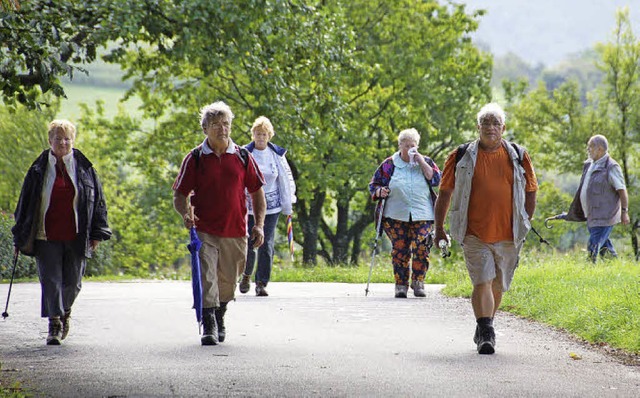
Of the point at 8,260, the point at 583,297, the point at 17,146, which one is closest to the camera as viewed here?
the point at 583,297

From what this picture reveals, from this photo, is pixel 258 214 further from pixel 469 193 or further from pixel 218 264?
pixel 469 193

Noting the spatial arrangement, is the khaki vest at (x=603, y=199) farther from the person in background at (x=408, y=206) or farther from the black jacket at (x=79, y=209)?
the black jacket at (x=79, y=209)

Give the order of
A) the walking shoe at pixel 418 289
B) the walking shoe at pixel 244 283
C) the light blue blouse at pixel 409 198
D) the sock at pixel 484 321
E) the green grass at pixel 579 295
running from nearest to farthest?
1. the sock at pixel 484 321
2. the green grass at pixel 579 295
3. the light blue blouse at pixel 409 198
4. the walking shoe at pixel 418 289
5. the walking shoe at pixel 244 283

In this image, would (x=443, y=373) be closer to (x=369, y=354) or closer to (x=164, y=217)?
(x=369, y=354)

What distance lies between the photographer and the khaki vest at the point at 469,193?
345 inches

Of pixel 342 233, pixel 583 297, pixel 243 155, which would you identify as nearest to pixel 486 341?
pixel 243 155

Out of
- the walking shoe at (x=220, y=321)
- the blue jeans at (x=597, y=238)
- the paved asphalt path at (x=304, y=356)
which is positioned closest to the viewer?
the paved asphalt path at (x=304, y=356)

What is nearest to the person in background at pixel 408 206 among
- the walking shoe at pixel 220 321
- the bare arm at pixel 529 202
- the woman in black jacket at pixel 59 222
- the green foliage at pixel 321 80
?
the walking shoe at pixel 220 321

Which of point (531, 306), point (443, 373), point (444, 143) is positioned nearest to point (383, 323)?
point (531, 306)

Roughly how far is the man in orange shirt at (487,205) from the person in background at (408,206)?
4866 millimetres

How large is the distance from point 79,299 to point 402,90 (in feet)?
91.6

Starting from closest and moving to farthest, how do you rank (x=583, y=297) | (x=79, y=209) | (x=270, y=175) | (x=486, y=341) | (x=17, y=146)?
(x=486, y=341) → (x=79, y=209) → (x=583, y=297) → (x=270, y=175) → (x=17, y=146)

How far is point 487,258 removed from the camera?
8812 mm

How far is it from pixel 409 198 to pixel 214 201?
517cm
